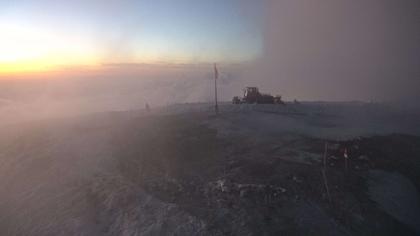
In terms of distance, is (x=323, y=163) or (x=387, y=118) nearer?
(x=323, y=163)

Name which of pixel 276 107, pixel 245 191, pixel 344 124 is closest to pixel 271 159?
pixel 245 191

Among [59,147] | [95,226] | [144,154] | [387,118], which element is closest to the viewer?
[95,226]

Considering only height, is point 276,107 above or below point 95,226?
above

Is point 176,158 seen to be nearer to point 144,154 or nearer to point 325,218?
point 144,154

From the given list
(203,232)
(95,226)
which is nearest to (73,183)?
(95,226)

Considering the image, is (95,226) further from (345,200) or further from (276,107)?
(276,107)

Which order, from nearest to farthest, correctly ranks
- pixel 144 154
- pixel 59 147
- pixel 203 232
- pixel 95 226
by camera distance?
pixel 203 232
pixel 95 226
pixel 144 154
pixel 59 147
